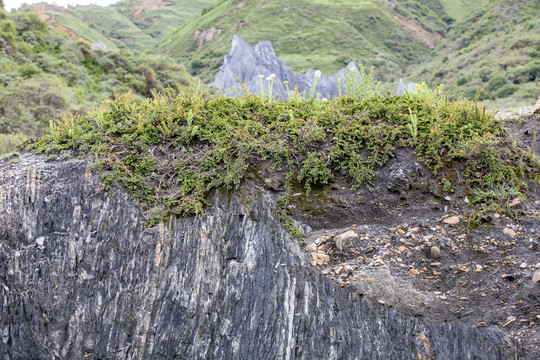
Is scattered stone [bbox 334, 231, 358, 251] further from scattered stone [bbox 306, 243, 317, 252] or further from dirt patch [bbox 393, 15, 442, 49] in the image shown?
dirt patch [bbox 393, 15, 442, 49]

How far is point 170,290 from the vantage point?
13.0 feet

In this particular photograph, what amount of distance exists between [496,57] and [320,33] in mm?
25833

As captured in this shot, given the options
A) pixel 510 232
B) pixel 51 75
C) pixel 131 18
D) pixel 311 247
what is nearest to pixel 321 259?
pixel 311 247

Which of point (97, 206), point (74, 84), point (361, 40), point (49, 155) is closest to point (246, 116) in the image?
point (97, 206)

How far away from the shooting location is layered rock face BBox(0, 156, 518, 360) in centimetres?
375

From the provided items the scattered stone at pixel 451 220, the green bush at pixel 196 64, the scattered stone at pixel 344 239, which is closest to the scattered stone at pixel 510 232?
the scattered stone at pixel 451 220

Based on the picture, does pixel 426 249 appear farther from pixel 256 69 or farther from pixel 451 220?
pixel 256 69

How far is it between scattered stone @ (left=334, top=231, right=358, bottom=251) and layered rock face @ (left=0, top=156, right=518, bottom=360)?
0.40 meters

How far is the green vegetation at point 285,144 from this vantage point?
14.0ft

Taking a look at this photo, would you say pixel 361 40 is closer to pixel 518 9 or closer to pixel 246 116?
pixel 518 9

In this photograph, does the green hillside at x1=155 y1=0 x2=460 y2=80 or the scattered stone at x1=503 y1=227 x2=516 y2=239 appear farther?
the green hillside at x1=155 y1=0 x2=460 y2=80

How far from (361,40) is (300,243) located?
49612mm

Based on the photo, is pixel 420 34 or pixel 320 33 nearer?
pixel 320 33

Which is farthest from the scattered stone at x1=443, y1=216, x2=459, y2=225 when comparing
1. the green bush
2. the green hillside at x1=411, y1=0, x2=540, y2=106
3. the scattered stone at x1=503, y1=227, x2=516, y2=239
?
the green bush
